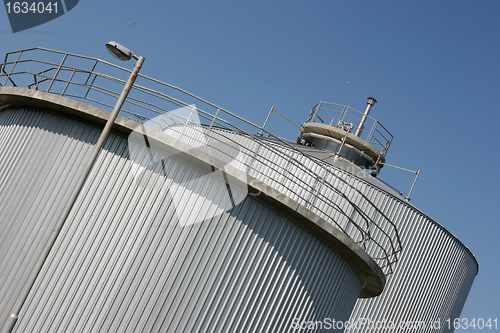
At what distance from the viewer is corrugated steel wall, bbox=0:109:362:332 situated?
32.0ft

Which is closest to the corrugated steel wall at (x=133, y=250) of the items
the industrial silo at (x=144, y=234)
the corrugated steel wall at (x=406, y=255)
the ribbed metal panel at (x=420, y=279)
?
the industrial silo at (x=144, y=234)

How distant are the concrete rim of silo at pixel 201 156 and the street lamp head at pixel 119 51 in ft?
4.11

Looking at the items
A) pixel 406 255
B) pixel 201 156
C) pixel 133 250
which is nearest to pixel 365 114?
pixel 406 255

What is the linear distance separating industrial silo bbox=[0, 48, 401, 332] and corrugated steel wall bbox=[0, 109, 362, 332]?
0.07 feet

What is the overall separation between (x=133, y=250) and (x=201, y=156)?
7.64 feet

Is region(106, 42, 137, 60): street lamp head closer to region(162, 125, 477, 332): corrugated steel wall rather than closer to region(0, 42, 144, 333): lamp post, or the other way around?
region(0, 42, 144, 333): lamp post

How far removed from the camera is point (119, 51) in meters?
9.83

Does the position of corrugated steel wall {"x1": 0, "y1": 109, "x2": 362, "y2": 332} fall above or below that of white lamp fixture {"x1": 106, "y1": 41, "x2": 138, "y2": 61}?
below

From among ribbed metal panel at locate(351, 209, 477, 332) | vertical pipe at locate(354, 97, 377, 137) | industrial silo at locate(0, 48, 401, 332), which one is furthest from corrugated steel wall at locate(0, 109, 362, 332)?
vertical pipe at locate(354, 97, 377, 137)

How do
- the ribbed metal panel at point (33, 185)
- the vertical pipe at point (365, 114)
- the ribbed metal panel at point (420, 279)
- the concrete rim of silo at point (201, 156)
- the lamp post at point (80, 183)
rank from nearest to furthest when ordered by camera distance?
the lamp post at point (80, 183), the ribbed metal panel at point (33, 185), the concrete rim of silo at point (201, 156), the ribbed metal panel at point (420, 279), the vertical pipe at point (365, 114)

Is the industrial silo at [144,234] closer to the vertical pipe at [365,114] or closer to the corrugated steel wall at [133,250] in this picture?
the corrugated steel wall at [133,250]

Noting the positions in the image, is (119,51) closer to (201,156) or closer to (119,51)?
(119,51)

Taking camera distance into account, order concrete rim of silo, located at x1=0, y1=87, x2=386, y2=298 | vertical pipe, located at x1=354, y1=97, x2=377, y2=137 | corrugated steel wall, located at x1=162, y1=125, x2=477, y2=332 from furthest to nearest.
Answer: vertical pipe, located at x1=354, y1=97, x2=377, y2=137, corrugated steel wall, located at x1=162, y1=125, x2=477, y2=332, concrete rim of silo, located at x1=0, y1=87, x2=386, y2=298

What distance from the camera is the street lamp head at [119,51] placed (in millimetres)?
9737
